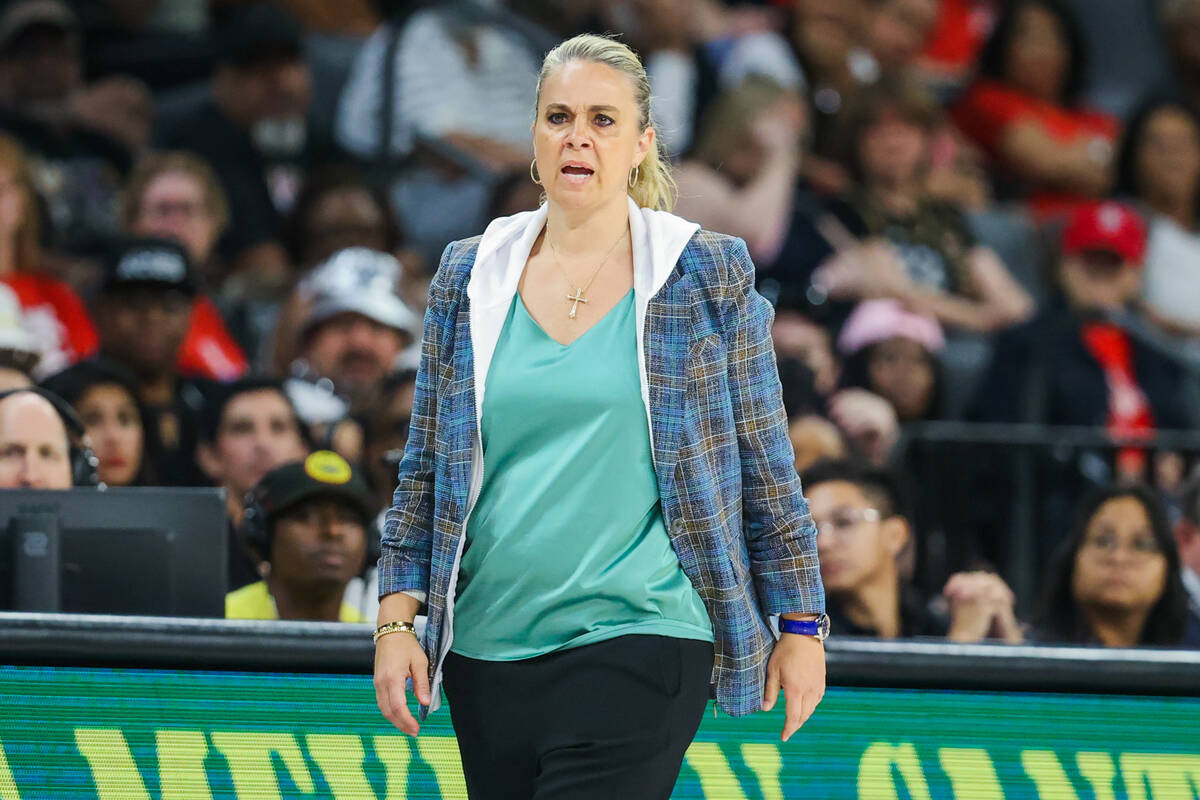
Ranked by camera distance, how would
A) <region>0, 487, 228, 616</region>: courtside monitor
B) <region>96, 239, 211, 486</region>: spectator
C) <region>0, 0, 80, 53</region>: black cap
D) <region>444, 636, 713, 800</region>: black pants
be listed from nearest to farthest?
<region>444, 636, 713, 800</region>: black pants
<region>0, 487, 228, 616</region>: courtside monitor
<region>96, 239, 211, 486</region>: spectator
<region>0, 0, 80, 53</region>: black cap

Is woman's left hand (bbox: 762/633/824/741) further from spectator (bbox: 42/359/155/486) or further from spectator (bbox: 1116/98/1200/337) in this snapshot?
spectator (bbox: 1116/98/1200/337)

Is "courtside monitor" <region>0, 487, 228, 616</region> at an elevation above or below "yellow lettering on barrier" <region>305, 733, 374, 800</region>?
above

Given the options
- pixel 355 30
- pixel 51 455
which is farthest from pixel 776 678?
pixel 355 30

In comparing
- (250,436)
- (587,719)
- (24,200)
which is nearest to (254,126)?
(24,200)

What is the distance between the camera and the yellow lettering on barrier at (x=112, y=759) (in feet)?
10.1

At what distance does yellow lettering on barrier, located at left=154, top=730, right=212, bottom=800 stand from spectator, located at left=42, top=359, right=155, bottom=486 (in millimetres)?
2310

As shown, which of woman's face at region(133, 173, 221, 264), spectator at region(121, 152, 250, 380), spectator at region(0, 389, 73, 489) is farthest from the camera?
woman's face at region(133, 173, 221, 264)

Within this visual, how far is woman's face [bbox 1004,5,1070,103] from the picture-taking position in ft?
29.3

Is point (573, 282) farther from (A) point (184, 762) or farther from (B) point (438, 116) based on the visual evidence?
(B) point (438, 116)

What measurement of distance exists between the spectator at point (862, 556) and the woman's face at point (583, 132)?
2.46 meters

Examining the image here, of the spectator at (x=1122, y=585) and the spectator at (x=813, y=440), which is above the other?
the spectator at (x=813, y=440)

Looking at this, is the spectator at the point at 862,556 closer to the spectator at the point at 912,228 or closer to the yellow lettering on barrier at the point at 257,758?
the yellow lettering on barrier at the point at 257,758

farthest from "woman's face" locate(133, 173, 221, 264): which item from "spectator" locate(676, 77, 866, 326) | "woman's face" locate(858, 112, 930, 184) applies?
"woman's face" locate(858, 112, 930, 184)

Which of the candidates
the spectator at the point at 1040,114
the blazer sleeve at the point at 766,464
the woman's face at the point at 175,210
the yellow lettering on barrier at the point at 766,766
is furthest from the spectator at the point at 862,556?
the spectator at the point at 1040,114
